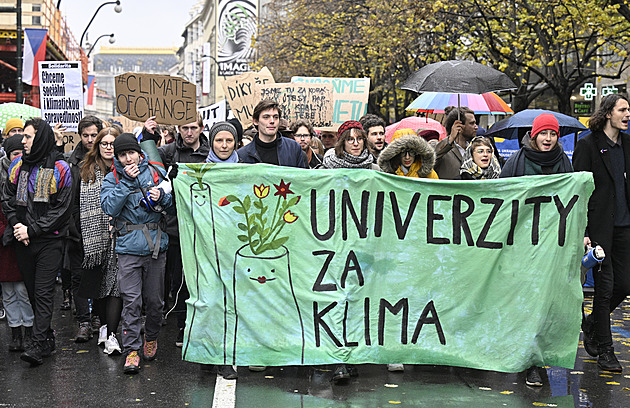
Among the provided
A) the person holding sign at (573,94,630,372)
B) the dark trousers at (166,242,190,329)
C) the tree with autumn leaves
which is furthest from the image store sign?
the person holding sign at (573,94,630,372)

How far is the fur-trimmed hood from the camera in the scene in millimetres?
6410

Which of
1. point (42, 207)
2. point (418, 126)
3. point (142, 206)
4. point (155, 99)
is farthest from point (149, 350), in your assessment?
point (418, 126)

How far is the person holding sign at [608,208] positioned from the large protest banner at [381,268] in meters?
0.57

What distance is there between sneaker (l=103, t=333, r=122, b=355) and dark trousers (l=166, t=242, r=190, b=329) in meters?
0.54

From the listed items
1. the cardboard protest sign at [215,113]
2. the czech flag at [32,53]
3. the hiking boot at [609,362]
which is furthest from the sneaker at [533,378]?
the czech flag at [32,53]

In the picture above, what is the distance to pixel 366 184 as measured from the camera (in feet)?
20.2

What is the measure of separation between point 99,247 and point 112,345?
2.53 feet

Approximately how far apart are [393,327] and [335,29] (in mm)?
22270

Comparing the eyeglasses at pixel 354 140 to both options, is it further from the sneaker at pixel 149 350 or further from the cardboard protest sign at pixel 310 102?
the cardboard protest sign at pixel 310 102

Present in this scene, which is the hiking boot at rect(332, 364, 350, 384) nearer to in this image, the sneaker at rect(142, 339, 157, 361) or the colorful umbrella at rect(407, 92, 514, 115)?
the sneaker at rect(142, 339, 157, 361)

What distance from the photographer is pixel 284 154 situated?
6840mm

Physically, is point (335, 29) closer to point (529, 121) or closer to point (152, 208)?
point (529, 121)

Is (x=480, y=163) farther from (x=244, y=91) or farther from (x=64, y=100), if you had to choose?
(x=64, y=100)

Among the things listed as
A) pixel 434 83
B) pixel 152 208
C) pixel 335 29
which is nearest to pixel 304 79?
pixel 434 83
